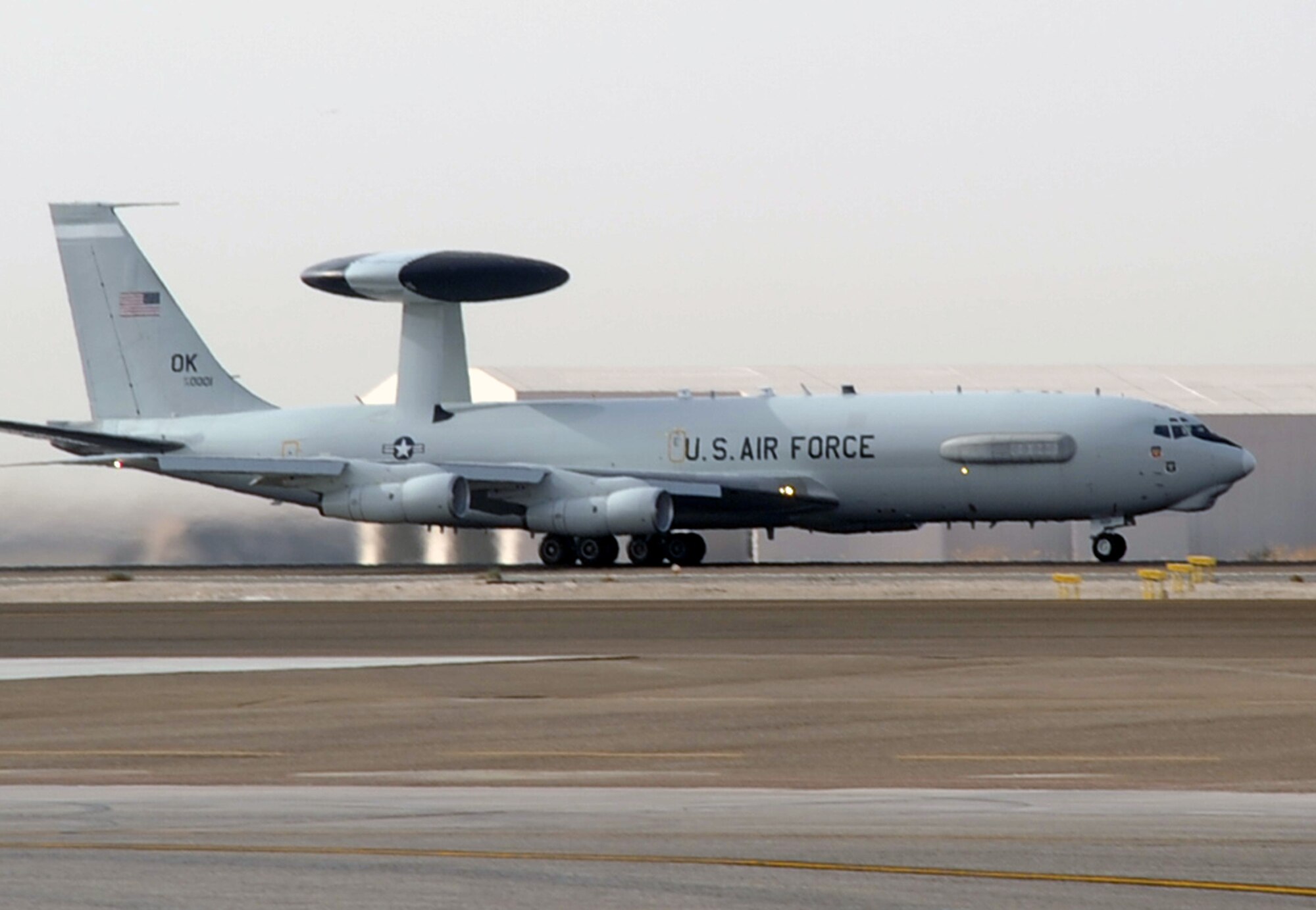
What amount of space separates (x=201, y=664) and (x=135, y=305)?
39.4m

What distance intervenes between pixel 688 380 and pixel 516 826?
6008 centimetres

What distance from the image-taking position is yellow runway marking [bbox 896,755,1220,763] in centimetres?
1578

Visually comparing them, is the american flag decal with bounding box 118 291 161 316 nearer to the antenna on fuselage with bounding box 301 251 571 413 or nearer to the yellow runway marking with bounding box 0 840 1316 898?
the antenna on fuselage with bounding box 301 251 571 413

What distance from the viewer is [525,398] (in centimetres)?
6688

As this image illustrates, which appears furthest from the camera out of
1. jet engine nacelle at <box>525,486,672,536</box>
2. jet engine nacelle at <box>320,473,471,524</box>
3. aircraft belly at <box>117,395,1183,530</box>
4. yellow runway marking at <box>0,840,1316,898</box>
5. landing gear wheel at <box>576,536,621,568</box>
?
landing gear wheel at <box>576,536,621,568</box>

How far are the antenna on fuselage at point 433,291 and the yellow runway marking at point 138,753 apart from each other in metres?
40.4

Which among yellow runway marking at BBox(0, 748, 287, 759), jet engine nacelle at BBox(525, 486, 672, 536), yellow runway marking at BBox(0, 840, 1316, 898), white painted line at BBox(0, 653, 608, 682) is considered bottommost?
yellow runway marking at BBox(0, 840, 1316, 898)

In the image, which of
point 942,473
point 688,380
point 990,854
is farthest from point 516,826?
point 688,380

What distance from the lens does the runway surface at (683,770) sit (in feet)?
32.8

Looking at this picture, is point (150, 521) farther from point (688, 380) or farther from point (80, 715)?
point (80, 715)

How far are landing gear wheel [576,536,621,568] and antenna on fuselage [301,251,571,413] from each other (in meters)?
6.30

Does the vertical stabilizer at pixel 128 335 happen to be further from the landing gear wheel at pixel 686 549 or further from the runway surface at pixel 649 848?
the runway surface at pixel 649 848

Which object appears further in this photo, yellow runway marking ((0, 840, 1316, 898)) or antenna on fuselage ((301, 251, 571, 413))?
antenna on fuselage ((301, 251, 571, 413))

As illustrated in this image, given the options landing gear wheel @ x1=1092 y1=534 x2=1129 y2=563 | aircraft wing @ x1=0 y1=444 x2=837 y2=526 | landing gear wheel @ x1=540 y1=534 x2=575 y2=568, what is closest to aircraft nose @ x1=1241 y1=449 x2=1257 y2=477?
landing gear wheel @ x1=1092 y1=534 x2=1129 y2=563
